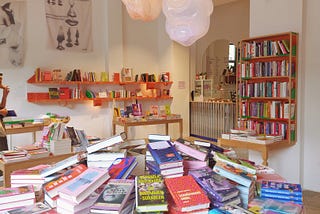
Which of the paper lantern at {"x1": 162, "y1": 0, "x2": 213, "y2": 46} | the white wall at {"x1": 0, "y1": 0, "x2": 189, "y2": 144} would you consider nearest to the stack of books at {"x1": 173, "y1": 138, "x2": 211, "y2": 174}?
the paper lantern at {"x1": 162, "y1": 0, "x2": 213, "y2": 46}

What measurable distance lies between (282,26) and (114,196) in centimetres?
385

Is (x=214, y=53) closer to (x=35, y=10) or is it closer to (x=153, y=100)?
(x=153, y=100)

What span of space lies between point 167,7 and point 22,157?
201cm

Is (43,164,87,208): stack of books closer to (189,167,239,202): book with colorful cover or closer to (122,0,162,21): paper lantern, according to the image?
(189,167,239,202): book with colorful cover

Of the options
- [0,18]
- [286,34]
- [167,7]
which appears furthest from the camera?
[0,18]

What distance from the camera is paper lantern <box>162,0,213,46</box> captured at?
2326mm

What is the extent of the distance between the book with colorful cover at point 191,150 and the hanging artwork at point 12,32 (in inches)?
185

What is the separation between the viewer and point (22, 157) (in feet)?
9.84

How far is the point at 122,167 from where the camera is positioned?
5.62 ft

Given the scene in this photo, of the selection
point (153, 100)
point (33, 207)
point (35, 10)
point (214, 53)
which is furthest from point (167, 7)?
point (214, 53)

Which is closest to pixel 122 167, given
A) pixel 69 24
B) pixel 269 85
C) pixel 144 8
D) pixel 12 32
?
pixel 144 8

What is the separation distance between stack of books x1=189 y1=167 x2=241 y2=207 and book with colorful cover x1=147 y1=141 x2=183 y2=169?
0.36 ft

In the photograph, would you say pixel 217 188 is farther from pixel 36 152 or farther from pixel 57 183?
pixel 36 152

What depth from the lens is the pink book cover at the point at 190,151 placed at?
5.94 ft
